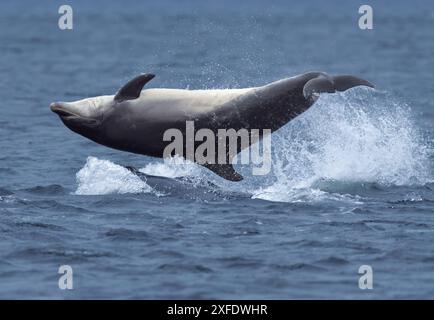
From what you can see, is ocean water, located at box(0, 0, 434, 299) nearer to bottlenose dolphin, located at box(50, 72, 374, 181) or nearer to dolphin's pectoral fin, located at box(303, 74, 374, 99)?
bottlenose dolphin, located at box(50, 72, 374, 181)

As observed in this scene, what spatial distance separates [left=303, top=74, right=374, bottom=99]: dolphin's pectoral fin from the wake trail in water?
2615mm

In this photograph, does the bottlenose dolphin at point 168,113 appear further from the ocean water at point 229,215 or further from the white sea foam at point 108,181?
the white sea foam at point 108,181

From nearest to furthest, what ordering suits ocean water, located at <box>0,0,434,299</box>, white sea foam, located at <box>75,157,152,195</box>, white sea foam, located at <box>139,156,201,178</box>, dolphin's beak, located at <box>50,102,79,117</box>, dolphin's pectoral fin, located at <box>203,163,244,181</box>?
ocean water, located at <box>0,0,434,299</box> → dolphin's beak, located at <box>50,102,79,117</box> → dolphin's pectoral fin, located at <box>203,163,244,181</box> → white sea foam, located at <box>75,157,152,195</box> → white sea foam, located at <box>139,156,201,178</box>

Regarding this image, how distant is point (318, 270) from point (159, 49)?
6048 centimetres

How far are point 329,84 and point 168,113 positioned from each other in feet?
9.89

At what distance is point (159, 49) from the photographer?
77500mm

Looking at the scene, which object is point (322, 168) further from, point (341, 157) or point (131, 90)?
point (131, 90)

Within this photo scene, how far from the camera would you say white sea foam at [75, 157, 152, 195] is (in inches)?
917

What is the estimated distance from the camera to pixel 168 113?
21.8 m

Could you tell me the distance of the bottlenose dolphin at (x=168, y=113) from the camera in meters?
21.5

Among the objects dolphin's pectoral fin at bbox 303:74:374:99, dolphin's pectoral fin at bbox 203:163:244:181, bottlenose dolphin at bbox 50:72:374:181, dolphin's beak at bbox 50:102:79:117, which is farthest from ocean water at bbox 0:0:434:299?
dolphin's pectoral fin at bbox 303:74:374:99

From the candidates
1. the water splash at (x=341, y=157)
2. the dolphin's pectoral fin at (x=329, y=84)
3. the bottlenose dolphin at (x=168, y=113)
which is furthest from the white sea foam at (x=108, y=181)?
the dolphin's pectoral fin at (x=329, y=84)

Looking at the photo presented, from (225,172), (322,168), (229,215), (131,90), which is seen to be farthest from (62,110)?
(322,168)
